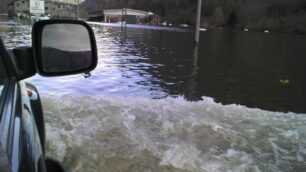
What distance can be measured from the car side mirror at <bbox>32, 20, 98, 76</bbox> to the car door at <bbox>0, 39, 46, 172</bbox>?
177 millimetres

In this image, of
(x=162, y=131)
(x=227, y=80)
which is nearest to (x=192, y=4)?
(x=227, y=80)

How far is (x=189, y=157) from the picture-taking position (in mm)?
4457

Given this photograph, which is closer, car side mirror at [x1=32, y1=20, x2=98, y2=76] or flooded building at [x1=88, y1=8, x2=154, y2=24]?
car side mirror at [x1=32, y1=20, x2=98, y2=76]

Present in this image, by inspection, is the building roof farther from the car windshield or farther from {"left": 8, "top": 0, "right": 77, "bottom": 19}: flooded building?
{"left": 8, "top": 0, "right": 77, "bottom": 19}: flooded building

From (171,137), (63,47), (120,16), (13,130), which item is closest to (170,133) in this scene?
(171,137)

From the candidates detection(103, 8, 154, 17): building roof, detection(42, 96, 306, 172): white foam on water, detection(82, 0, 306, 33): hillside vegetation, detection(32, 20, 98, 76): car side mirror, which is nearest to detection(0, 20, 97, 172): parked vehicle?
detection(32, 20, 98, 76): car side mirror

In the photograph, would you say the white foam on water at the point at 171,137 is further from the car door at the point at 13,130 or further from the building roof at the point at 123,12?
the building roof at the point at 123,12

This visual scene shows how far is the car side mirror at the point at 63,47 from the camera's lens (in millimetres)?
1890

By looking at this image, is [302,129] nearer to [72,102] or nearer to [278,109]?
[278,109]

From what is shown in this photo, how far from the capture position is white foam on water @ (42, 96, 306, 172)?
4.39 meters

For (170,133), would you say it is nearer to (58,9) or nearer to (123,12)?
(58,9)

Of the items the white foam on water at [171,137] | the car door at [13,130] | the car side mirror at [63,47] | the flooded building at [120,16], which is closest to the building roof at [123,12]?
the flooded building at [120,16]

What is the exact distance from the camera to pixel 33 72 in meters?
1.76

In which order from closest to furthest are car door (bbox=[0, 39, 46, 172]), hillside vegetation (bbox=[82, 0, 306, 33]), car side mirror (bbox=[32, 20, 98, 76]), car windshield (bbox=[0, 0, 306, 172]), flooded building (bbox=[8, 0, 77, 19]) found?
car door (bbox=[0, 39, 46, 172])
car side mirror (bbox=[32, 20, 98, 76])
flooded building (bbox=[8, 0, 77, 19])
car windshield (bbox=[0, 0, 306, 172])
hillside vegetation (bbox=[82, 0, 306, 33])
